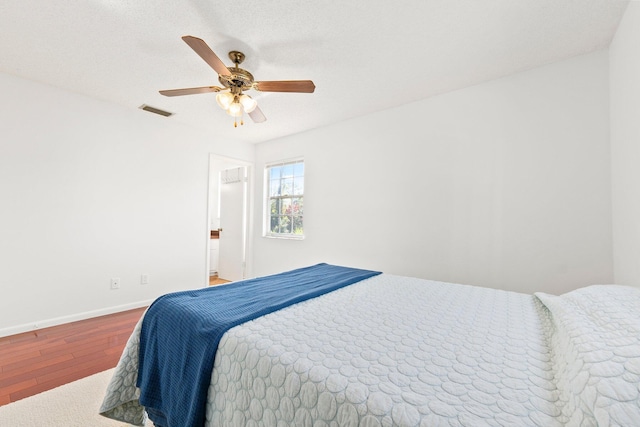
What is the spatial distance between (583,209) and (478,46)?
5.05 ft

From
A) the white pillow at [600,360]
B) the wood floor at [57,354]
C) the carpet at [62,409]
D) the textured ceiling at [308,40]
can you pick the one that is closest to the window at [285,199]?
the textured ceiling at [308,40]

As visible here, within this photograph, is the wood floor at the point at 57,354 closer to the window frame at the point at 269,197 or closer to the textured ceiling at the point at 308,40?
the window frame at the point at 269,197

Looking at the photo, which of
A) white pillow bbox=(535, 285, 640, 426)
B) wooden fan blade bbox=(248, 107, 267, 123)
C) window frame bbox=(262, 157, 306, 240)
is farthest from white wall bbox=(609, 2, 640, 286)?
window frame bbox=(262, 157, 306, 240)

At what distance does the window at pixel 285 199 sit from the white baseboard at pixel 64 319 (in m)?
2.05

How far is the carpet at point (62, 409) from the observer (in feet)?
5.01

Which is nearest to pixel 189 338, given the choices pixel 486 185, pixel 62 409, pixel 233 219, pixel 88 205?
pixel 62 409

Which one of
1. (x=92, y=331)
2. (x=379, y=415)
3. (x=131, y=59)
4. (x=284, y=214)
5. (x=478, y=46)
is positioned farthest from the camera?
(x=284, y=214)

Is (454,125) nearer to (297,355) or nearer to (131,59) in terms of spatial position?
(297,355)

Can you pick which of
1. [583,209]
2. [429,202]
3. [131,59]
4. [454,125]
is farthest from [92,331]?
[583,209]

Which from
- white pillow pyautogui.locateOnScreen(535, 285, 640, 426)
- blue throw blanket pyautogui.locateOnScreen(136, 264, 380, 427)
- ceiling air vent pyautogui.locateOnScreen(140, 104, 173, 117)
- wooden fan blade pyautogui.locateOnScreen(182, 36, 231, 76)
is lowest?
blue throw blanket pyautogui.locateOnScreen(136, 264, 380, 427)

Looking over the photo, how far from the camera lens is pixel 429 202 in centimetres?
295

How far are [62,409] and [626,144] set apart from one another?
3923 mm

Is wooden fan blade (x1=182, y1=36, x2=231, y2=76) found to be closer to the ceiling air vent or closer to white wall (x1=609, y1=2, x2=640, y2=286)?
the ceiling air vent

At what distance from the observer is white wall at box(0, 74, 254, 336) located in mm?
2648
